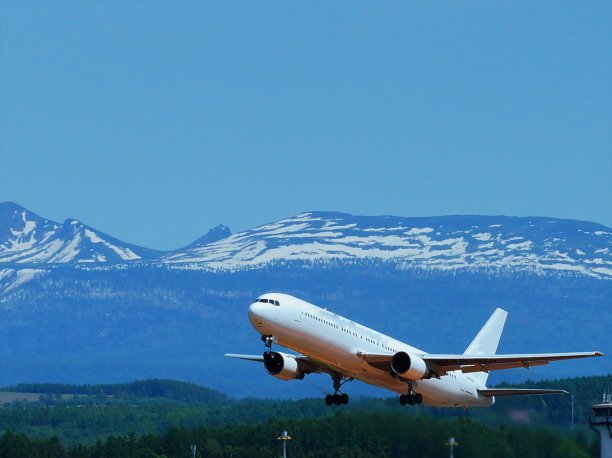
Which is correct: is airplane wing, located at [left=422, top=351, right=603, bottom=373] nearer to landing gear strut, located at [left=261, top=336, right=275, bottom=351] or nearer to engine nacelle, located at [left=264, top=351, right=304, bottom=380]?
engine nacelle, located at [left=264, top=351, right=304, bottom=380]

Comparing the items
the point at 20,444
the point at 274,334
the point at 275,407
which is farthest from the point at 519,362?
the point at 275,407

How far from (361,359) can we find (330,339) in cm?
283

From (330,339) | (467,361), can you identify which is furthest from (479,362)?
(330,339)

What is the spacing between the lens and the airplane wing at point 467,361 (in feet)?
294

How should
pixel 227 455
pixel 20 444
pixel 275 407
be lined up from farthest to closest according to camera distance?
pixel 275 407 < pixel 20 444 < pixel 227 455

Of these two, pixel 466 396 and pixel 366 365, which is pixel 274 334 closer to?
pixel 366 365

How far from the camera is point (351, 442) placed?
4688 inches

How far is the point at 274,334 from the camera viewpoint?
84688 mm

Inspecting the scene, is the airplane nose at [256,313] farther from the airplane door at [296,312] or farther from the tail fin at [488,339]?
the tail fin at [488,339]

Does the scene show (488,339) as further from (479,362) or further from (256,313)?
(256,313)

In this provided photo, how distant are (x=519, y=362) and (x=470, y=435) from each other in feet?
33.8

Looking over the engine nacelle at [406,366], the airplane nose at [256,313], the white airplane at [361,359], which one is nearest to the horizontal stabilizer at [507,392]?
the white airplane at [361,359]

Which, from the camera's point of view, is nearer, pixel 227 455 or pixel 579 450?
pixel 579 450

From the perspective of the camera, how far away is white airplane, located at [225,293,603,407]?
3344 inches
